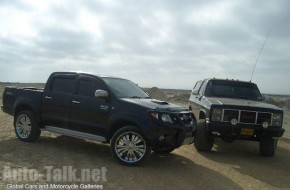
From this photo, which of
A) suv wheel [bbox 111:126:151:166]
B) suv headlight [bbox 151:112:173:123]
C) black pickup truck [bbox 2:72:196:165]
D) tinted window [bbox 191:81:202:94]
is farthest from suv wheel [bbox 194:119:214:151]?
suv wheel [bbox 111:126:151:166]

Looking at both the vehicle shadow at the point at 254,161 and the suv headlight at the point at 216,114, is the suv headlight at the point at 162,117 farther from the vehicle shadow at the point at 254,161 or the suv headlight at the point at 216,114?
the suv headlight at the point at 216,114

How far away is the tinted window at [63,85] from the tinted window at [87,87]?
285 mm

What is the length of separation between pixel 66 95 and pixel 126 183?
3.51 metres

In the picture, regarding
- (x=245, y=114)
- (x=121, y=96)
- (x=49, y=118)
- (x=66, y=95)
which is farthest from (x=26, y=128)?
(x=245, y=114)

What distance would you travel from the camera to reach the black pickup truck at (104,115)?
8.45 metres

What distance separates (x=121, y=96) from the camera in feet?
30.1

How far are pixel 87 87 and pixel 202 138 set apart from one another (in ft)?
10.8

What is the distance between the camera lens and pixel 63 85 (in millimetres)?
10070

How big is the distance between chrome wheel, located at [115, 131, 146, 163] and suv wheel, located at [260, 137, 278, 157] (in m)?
3.79

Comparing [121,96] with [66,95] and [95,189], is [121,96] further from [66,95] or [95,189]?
[95,189]

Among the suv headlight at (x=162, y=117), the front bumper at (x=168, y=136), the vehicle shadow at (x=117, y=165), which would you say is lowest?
the vehicle shadow at (x=117, y=165)

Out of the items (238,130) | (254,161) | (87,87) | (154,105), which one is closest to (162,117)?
(154,105)

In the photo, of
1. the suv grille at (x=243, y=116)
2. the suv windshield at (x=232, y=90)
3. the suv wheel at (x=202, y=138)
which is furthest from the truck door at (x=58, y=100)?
the suv windshield at (x=232, y=90)

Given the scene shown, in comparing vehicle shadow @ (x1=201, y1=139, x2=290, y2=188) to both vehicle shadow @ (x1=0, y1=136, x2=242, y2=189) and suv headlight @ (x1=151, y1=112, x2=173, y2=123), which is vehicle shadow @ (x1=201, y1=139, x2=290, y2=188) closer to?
vehicle shadow @ (x1=0, y1=136, x2=242, y2=189)
